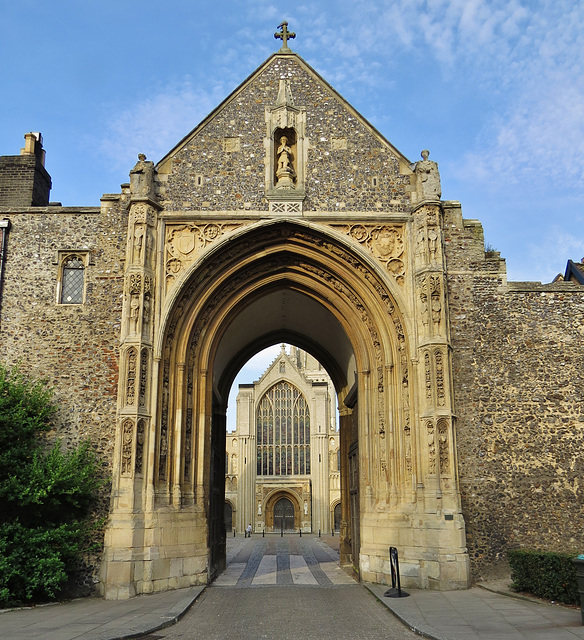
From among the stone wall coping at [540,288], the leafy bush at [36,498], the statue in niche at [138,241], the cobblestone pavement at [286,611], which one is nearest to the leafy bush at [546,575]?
the cobblestone pavement at [286,611]

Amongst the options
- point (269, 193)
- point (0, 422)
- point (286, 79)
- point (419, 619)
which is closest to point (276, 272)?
point (269, 193)

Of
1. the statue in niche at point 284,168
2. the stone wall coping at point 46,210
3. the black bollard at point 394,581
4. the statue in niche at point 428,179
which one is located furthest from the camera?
the statue in niche at point 284,168

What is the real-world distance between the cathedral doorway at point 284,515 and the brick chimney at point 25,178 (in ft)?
133

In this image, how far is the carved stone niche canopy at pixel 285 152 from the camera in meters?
15.5

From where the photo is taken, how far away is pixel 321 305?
1702cm

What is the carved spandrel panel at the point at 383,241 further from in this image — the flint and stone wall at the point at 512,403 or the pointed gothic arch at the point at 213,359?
the flint and stone wall at the point at 512,403

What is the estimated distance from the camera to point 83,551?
13.5 m

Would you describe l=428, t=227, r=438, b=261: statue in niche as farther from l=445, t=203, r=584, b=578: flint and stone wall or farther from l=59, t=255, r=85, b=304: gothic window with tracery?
l=59, t=255, r=85, b=304: gothic window with tracery

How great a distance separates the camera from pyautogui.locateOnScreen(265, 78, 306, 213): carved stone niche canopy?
15.5 meters

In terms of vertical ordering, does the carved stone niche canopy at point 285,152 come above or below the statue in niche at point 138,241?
above

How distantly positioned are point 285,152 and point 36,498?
9.16m

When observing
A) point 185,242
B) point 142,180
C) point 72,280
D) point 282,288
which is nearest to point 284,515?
point 282,288

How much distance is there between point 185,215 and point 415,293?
5398mm

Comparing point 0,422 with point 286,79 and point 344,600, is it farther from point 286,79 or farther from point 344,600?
point 286,79
